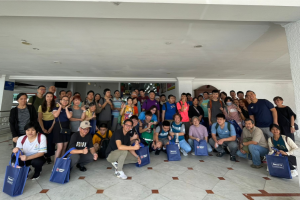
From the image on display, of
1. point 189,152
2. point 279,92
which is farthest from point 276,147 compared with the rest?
point 279,92

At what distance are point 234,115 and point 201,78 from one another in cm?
340

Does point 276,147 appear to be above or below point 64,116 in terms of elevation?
below

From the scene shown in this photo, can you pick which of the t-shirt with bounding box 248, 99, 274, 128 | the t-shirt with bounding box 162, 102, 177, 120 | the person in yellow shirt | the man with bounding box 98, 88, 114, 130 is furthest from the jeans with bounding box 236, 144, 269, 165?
the man with bounding box 98, 88, 114, 130

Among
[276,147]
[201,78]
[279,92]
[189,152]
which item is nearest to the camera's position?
[276,147]

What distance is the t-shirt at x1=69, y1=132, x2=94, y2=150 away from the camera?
2516 mm

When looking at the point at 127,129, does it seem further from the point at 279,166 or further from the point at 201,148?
the point at 279,166

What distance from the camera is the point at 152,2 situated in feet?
4.98

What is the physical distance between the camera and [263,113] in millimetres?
3377

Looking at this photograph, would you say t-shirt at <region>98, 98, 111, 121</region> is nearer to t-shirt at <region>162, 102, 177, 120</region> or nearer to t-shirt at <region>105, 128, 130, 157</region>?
t-shirt at <region>105, 128, 130, 157</region>

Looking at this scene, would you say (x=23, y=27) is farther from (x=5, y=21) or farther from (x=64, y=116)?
(x=64, y=116)

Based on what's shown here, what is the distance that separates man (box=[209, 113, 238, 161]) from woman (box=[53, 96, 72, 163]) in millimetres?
3304

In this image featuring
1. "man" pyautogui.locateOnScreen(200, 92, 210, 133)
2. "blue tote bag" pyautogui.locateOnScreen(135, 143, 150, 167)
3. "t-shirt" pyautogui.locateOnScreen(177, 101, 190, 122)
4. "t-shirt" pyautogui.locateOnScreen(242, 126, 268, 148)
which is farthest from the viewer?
"man" pyautogui.locateOnScreen(200, 92, 210, 133)

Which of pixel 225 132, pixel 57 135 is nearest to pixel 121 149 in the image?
pixel 57 135

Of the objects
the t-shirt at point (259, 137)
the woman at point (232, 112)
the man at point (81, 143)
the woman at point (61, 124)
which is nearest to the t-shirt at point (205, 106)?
the woman at point (232, 112)
